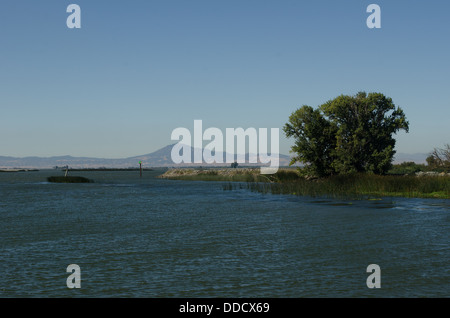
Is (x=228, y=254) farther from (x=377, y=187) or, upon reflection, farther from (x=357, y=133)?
(x=357, y=133)

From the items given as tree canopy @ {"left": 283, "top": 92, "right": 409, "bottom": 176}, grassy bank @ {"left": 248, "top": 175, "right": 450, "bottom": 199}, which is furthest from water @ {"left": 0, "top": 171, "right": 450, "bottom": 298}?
tree canopy @ {"left": 283, "top": 92, "right": 409, "bottom": 176}

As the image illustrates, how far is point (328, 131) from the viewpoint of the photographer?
65.9 m

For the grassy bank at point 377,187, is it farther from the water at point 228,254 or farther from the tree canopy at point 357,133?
the water at point 228,254

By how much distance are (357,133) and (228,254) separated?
46875mm

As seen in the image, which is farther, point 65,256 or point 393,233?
point 393,233

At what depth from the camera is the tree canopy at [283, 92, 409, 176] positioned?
62.2 metres

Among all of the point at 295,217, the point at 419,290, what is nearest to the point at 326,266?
the point at 419,290

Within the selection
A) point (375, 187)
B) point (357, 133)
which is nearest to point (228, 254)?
point (375, 187)

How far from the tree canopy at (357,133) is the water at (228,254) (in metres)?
27.7

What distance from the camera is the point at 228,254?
1950 centimetres

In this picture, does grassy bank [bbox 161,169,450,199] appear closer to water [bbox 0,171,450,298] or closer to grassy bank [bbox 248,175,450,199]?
grassy bank [bbox 248,175,450,199]

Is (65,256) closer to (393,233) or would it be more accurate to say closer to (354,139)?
(393,233)
